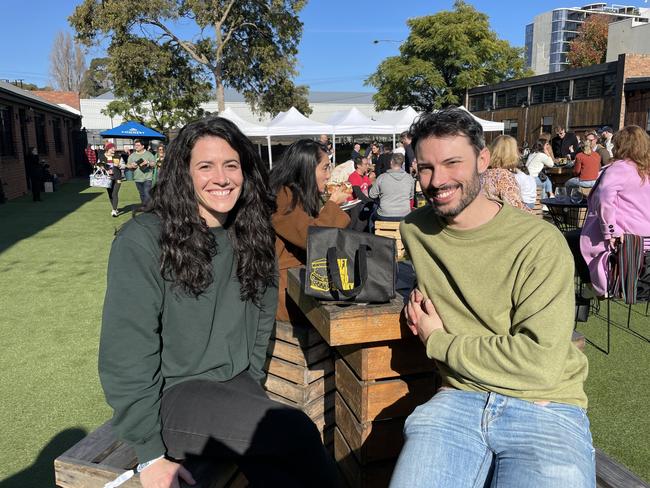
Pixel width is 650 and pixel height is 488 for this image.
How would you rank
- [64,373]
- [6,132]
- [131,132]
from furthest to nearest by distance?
[131,132] → [6,132] → [64,373]

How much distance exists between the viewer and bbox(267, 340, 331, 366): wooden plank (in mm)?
2898

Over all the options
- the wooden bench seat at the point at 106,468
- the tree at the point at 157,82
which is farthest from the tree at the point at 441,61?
the wooden bench seat at the point at 106,468

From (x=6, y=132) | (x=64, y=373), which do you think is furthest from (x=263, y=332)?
Answer: (x=6, y=132)

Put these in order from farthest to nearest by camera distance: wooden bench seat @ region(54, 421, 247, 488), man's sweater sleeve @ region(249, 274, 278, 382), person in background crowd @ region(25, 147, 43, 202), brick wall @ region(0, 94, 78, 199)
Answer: brick wall @ region(0, 94, 78, 199) < person in background crowd @ region(25, 147, 43, 202) < man's sweater sleeve @ region(249, 274, 278, 382) < wooden bench seat @ region(54, 421, 247, 488)

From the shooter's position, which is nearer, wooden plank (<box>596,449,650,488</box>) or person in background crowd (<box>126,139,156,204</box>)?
wooden plank (<box>596,449,650,488</box>)

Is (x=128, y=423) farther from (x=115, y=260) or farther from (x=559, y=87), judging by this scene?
(x=559, y=87)

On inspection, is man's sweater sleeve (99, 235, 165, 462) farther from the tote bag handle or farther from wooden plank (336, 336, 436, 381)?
wooden plank (336, 336, 436, 381)

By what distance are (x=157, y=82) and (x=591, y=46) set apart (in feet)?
217

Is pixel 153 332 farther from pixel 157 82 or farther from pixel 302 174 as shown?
pixel 157 82

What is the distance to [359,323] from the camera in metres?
2.04

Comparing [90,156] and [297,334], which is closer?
[297,334]

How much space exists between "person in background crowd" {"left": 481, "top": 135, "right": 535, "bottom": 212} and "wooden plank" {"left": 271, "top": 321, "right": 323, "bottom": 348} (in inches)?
132

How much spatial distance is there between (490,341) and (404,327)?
1.33 ft

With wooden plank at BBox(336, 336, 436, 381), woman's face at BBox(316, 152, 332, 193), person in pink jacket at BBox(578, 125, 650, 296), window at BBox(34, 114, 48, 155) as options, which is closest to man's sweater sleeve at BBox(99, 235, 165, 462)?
wooden plank at BBox(336, 336, 436, 381)
